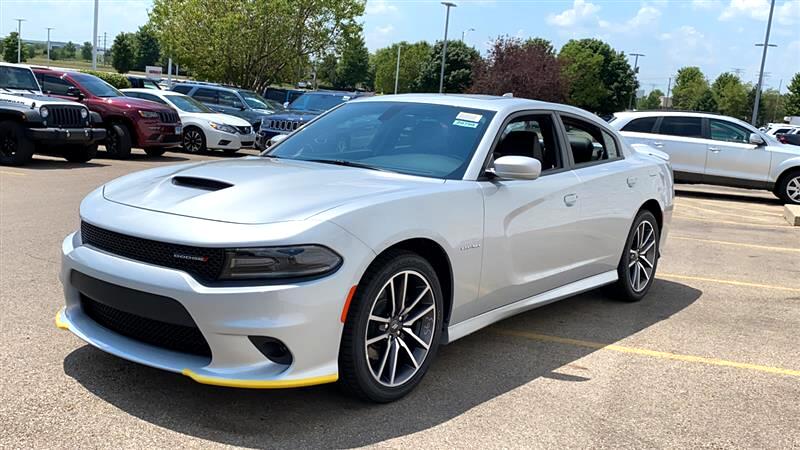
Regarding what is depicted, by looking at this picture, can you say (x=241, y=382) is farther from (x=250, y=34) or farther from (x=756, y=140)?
(x=250, y=34)

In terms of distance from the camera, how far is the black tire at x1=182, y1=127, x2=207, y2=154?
59.5 ft

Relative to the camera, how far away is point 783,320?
6043 millimetres

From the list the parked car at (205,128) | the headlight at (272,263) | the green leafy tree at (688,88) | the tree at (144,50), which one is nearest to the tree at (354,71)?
the tree at (144,50)

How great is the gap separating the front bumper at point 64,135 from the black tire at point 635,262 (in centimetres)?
1074

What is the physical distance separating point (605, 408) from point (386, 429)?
121 cm

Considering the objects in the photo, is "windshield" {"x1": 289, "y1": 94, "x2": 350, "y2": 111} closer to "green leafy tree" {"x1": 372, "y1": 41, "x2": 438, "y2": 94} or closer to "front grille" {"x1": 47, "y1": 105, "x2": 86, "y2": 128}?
"front grille" {"x1": 47, "y1": 105, "x2": 86, "y2": 128}

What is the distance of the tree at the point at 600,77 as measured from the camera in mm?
84812

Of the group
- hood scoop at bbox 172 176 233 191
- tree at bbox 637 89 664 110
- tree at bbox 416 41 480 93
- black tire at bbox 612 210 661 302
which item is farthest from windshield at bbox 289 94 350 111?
tree at bbox 637 89 664 110

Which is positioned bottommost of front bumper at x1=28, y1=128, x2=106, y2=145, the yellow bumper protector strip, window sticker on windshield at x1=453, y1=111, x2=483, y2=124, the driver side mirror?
the yellow bumper protector strip

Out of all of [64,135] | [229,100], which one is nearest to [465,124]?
[64,135]

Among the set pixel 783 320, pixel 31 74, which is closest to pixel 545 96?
pixel 31 74

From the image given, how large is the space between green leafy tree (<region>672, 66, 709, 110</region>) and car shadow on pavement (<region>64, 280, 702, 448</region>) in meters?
106

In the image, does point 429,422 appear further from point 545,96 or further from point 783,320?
point 545,96

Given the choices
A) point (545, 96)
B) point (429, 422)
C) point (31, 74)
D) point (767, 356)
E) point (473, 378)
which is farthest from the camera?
point (545, 96)
